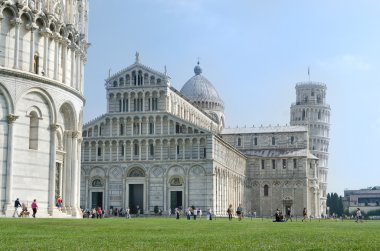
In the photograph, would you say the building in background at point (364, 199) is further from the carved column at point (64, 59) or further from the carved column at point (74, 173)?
the carved column at point (64, 59)

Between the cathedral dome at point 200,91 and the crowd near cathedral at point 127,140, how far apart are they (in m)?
0.19

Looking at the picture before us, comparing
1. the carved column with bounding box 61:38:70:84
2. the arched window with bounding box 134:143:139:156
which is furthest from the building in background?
the carved column with bounding box 61:38:70:84

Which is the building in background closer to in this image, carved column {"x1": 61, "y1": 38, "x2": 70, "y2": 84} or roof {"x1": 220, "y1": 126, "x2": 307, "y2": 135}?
roof {"x1": 220, "y1": 126, "x2": 307, "y2": 135}

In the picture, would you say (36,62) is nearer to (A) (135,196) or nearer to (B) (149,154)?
(B) (149,154)

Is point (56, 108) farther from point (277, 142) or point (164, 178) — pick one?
point (277, 142)

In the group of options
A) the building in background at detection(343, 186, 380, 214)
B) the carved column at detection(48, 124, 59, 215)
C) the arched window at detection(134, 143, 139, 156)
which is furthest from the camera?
the building in background at detection(343, 186, 380, 214)

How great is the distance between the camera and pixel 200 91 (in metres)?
110

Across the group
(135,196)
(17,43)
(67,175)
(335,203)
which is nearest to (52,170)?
(67,175)

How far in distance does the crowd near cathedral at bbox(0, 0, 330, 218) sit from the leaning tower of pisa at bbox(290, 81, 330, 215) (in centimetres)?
21

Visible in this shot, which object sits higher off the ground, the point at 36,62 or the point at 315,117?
the point at 315,117

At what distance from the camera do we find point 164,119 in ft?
257

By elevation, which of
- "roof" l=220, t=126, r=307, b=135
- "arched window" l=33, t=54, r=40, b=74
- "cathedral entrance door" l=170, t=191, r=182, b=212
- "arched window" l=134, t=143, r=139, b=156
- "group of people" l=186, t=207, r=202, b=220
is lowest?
"group of people" l=186, t=207, r=202, b=220

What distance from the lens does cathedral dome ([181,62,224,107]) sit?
108875 millimetres

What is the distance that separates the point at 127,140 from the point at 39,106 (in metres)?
43.4
